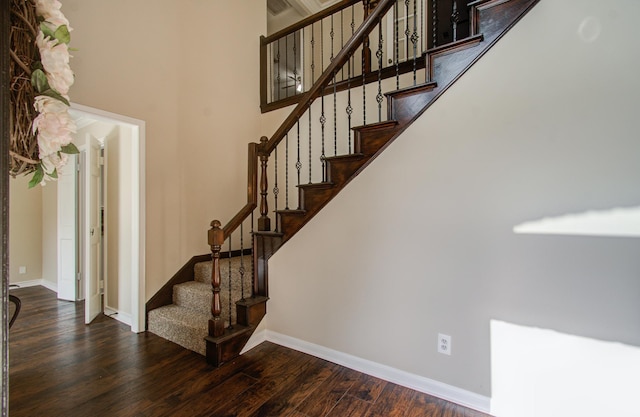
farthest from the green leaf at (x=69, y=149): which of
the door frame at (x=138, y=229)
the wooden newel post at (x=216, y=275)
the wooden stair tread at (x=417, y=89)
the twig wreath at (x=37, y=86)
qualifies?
the door frame at (x=138, y=229)

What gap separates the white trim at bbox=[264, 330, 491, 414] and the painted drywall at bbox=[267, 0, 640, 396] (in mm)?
51

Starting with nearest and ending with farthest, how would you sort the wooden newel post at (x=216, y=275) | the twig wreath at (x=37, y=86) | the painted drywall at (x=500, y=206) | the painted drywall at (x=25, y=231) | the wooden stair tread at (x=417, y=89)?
1. the twig wreath at (x=37, y=86)
2. the painted drywall at (x=500, y=206)
3. the wooden stair tread at (x=417, y=89)
4. the wooden newel post at (x=216, y=275)
5. the painted drywall at (x=25, y=231)

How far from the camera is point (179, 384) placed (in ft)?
6.45

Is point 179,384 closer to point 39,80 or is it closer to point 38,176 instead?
Answer: point 38,176

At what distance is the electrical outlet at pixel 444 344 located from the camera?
182cm

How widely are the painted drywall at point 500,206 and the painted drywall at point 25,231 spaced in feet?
17.3

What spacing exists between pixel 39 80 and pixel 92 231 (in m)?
3.23

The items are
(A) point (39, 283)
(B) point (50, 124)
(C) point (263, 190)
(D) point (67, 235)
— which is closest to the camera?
(B) point (50, 124)

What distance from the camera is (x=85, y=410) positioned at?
1710 mm

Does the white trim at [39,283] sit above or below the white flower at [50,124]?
below

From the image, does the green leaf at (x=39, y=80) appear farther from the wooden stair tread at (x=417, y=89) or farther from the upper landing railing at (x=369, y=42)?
the upper landing railing at (x=369, y=42)

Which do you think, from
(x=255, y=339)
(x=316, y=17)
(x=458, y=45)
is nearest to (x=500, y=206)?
(x=458, y=45)

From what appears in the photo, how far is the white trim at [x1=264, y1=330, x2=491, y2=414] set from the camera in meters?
1.75

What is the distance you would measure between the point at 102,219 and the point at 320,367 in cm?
303
